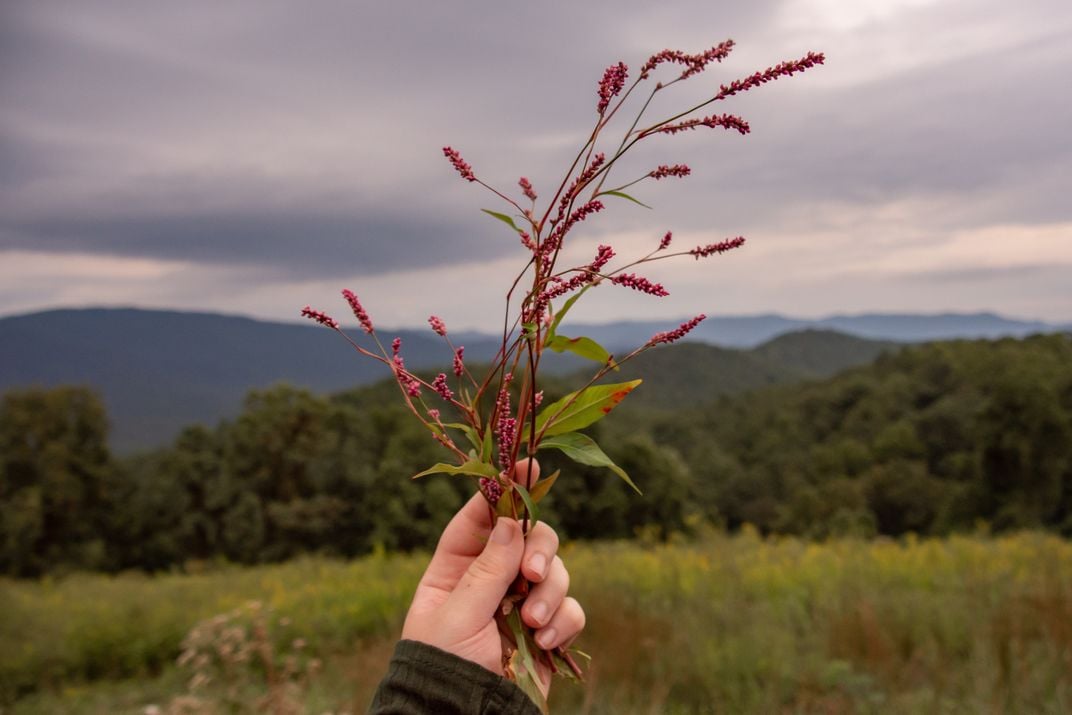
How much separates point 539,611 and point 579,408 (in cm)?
37

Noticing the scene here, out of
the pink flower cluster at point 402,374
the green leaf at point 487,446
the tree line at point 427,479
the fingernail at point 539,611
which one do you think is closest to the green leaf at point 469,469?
the green leaf at point 487,446

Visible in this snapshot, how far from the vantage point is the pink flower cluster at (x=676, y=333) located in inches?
45.8

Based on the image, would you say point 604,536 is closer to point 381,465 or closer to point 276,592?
point 381,465

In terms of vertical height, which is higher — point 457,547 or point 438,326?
point 438,326

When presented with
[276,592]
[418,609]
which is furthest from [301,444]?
[418,609]

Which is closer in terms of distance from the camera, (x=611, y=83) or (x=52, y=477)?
(x=611, y=83)

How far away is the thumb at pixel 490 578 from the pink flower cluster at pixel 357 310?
0.38 m

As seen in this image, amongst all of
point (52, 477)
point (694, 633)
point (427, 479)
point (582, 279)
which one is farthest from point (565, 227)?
point (52, 477)

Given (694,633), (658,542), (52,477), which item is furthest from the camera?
(52,477)

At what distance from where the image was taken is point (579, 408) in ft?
4.00

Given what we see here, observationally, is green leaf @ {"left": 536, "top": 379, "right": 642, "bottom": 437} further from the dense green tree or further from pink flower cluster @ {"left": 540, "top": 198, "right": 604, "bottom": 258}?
the dense green tree

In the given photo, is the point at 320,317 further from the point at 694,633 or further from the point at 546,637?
the point at 694,633

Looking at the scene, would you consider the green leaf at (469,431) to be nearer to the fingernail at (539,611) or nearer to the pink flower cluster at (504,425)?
the pink flower cluster at (504,425)

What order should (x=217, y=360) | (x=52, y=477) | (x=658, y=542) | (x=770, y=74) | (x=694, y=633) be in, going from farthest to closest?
(x=217, y=360)
(x=52, y=477)
(x=658, y=542)
(x=694, y=633)
(x=770, y=74)
